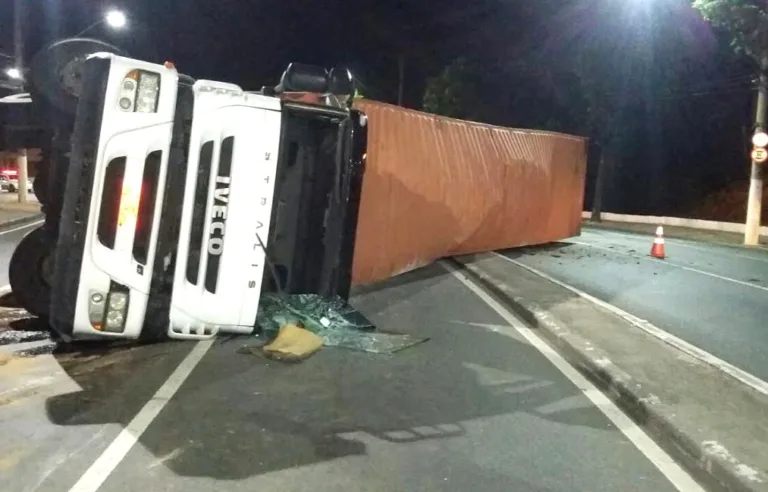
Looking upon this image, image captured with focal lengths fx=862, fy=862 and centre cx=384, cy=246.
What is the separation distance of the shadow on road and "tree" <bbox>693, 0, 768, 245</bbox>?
19.6 metres

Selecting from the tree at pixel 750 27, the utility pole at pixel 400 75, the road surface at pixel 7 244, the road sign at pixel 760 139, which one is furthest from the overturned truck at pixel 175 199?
the utility pole at pixel 400 75

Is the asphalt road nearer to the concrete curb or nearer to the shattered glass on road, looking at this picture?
the shattered glass on road

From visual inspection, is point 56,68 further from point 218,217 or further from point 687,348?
point 687,348

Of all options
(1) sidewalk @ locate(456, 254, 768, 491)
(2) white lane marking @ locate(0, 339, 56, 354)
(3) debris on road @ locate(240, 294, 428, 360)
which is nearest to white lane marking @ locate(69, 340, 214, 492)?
(3) debris on road @ locate(240, 294, 428, 360)

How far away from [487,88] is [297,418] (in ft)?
139

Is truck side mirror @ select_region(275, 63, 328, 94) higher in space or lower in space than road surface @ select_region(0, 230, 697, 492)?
higher

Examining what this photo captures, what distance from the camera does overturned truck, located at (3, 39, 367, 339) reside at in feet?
22.2

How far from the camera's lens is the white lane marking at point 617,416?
503 cm

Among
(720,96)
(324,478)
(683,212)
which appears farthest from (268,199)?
(683,212)

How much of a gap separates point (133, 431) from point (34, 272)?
3.45 m

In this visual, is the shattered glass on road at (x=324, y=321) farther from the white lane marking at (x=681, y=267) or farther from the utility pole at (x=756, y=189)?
the utility pole at (x=756, y=189)

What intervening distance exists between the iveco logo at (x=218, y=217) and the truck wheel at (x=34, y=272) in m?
1.84

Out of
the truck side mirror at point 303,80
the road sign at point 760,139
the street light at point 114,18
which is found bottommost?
the truck side mirror at point 303,80

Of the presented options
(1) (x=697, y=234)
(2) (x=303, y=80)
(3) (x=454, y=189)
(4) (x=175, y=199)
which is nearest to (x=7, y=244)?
(3) (x=454, y=189)
